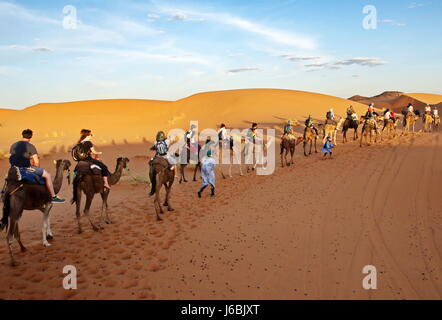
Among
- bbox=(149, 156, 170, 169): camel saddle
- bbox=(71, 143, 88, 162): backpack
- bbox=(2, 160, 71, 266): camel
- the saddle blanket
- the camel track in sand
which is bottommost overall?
the camel track in sand

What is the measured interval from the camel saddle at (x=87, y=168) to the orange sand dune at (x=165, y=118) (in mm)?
17073

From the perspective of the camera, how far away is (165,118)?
137ft

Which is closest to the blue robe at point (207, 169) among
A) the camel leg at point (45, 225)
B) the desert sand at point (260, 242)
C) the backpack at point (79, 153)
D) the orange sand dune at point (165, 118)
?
the desert sand at point (260, 242)

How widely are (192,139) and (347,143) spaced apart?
13508 mm

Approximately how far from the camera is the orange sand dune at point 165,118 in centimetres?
2792

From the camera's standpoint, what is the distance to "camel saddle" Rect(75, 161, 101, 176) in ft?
26.6

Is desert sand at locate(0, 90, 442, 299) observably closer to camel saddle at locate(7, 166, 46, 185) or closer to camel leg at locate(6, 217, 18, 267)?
camel leg at locate(6, 217, 18, 267)

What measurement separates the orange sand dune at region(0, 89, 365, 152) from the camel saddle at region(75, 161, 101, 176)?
17073 millimetres

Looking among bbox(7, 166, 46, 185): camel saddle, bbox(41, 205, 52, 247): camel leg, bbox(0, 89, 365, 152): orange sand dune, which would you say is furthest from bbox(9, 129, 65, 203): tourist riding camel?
bbox(0, 89, 365, 152): orange sand dune

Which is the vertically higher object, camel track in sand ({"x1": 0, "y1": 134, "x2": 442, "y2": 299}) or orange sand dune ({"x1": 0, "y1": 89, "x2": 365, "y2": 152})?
orange sand dune ({"x1": 0, "y1": 89, "x2": 365, "y2": 152})

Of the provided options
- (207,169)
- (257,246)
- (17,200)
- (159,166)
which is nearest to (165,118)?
(207,169)

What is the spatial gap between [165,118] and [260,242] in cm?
3602

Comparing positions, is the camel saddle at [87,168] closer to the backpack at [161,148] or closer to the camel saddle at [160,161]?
the camel saddle at [160,161]
